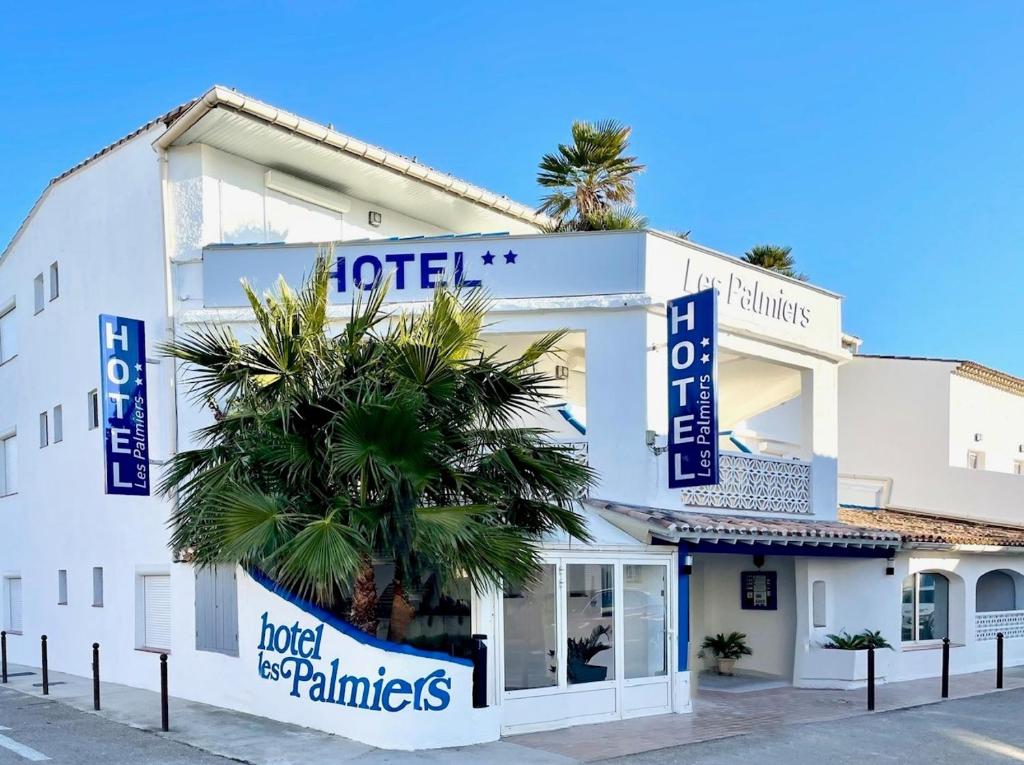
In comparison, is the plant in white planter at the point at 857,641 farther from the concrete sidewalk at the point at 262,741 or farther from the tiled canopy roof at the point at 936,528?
the concrete sidewalk at the point at 262,741

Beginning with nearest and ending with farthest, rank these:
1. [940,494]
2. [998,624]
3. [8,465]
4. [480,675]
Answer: [480,675]
[998,624]
[8,465]
[940,494]

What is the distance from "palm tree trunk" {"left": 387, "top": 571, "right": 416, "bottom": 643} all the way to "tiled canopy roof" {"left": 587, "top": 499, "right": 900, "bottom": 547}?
339 centimetres

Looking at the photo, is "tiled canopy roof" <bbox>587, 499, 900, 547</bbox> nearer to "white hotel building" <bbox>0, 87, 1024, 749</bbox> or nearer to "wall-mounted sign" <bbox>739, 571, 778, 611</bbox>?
"white hotel building" <bbox>0, 87, 1024, 749</bbox>

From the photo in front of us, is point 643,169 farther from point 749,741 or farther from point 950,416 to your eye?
point 749,741

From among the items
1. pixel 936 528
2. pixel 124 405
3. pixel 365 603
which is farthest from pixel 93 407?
pixel 936 528

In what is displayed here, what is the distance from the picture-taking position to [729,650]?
17.7 metres

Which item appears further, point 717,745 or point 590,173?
point 590,173

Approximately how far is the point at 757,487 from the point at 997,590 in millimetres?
8476

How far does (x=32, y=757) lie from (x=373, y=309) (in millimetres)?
5949

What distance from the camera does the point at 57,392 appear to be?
18953 mm

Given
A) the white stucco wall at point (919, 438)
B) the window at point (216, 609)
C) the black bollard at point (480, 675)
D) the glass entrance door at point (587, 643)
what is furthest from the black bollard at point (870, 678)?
the window at point (216, 609)

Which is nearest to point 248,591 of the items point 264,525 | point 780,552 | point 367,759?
point 264,525

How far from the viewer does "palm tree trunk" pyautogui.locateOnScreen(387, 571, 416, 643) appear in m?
11.7

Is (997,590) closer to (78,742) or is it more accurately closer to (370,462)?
(370,462)
